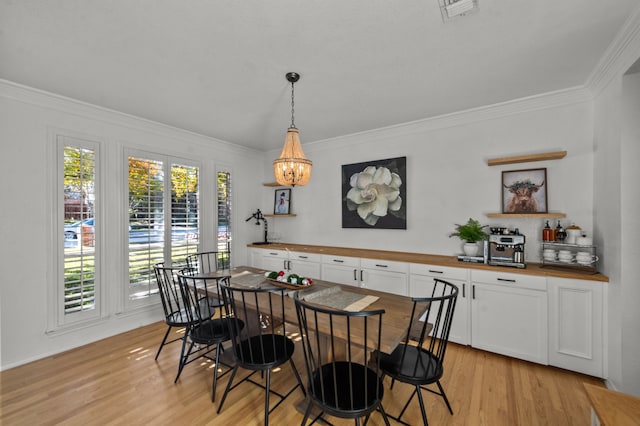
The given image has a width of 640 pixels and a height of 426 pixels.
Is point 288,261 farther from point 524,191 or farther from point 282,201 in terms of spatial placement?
point 524,191

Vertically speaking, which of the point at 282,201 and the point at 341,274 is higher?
the point at 282,201

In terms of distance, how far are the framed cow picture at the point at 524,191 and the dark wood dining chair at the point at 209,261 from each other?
3.75 m

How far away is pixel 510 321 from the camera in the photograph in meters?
2.63

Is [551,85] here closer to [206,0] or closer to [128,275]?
[206,0]

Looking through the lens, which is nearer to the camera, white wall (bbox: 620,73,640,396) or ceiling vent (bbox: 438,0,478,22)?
ceiling vent (bbox: 438,0,478,22)

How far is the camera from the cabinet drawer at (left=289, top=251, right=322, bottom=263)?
12.8ft

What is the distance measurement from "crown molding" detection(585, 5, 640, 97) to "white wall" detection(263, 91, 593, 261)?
0.32 metres

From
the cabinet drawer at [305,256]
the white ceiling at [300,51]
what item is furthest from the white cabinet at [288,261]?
the white ceiling at [300,51]

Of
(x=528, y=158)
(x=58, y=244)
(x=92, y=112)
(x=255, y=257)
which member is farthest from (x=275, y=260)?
(x=528, y=158)

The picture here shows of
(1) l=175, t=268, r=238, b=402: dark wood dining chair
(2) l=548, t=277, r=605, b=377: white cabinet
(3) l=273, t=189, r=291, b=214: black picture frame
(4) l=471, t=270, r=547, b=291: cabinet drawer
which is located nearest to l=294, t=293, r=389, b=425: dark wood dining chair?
(1) l=175, t=268, r=238, b=402: dark wood dining chair

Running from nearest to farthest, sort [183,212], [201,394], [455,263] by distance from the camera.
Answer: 1. [201,394]
2. [455,263]
3. [183,212]

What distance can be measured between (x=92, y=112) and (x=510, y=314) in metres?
4.93

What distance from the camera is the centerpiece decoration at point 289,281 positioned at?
7.96 ft

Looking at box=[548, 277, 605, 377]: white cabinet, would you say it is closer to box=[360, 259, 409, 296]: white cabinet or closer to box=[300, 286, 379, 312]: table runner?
box=[360, 259, 409, 296]: white cabinet
